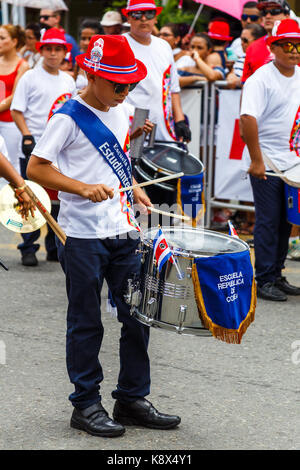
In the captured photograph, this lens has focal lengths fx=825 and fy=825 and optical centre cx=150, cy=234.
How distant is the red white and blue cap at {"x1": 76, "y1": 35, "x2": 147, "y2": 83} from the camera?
3.52 meters

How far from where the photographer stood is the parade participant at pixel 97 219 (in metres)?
3.56

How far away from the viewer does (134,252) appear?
3809 mm

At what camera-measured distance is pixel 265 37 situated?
7.47m

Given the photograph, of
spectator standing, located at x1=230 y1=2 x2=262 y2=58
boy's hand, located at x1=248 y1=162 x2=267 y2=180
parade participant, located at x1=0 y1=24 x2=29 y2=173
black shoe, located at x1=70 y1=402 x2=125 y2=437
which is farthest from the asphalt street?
spectator standing, located at x1=230 y1=2 x2=262 y2=58

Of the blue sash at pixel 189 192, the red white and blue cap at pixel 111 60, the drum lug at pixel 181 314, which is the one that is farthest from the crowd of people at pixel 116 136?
the blue sash at pixel 189 192

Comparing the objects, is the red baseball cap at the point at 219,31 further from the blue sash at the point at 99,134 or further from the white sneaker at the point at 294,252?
the blue sash at the point at 99,134

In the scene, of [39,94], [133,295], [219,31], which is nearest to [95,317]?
[133,295]

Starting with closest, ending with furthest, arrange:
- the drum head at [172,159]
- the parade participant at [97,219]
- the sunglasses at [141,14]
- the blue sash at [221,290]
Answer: the blue sash at [221,290], the parade participant at [97,219], the drum head at [172,159], the sunglasses at [141,14]

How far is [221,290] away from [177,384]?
3.96ft

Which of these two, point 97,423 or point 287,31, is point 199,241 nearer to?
point 97,423

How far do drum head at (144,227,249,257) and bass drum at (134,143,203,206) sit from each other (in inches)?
84.7

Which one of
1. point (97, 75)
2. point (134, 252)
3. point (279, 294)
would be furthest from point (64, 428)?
point (279, 294)

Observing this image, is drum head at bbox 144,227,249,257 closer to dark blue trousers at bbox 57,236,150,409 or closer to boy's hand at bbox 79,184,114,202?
dark blue trousers at bbox 57,236,150,409
